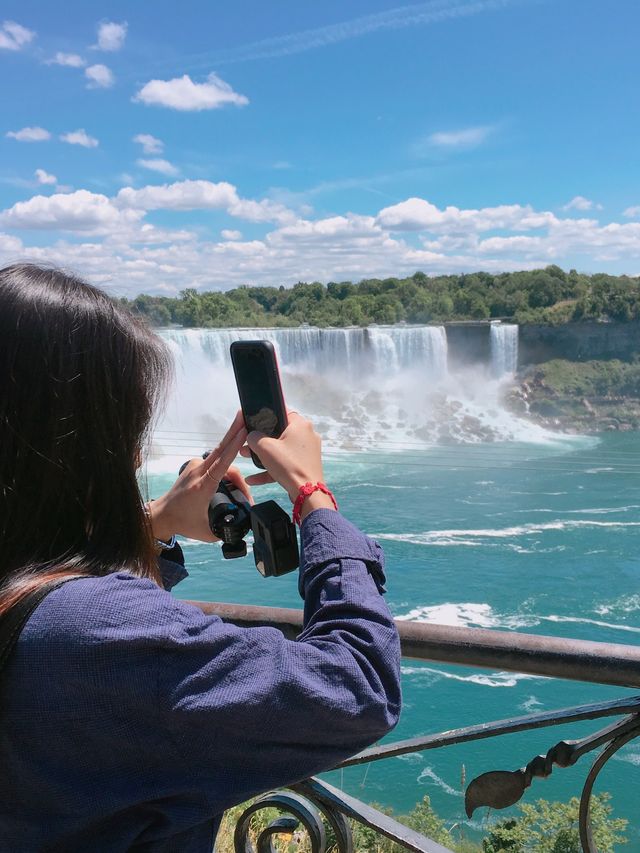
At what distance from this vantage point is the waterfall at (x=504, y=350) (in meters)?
48.0

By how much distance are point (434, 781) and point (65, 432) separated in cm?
1186

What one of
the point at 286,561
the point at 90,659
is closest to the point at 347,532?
the point at 286,561

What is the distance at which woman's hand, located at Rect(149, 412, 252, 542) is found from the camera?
1149mm

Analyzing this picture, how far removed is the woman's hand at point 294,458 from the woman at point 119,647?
4cm

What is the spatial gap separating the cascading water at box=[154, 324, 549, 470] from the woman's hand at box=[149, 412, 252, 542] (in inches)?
1249

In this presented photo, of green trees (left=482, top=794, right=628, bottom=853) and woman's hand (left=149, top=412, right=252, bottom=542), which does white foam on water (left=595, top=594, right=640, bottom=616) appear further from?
woman's hand (left=149, top=412, right=252, bottom=542)

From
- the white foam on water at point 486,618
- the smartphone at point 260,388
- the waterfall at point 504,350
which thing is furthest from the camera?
the waterfall at point 504,350

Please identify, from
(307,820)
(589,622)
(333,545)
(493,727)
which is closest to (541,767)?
(493,727)

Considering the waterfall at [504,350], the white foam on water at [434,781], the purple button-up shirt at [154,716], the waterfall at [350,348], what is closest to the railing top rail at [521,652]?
the purple button-up shirt at [154,716]

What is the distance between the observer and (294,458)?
100 centimetres

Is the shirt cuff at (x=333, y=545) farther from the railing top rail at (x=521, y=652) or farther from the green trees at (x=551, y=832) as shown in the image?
the green trees at (x=551, y=832)

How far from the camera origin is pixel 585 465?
38.2 m

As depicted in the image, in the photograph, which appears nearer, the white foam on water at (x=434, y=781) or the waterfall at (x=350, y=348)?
the white foam on water at (x=434, y=781)

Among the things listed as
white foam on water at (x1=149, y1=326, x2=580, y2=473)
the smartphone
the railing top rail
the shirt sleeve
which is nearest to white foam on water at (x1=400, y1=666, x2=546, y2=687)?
the railing top rail
